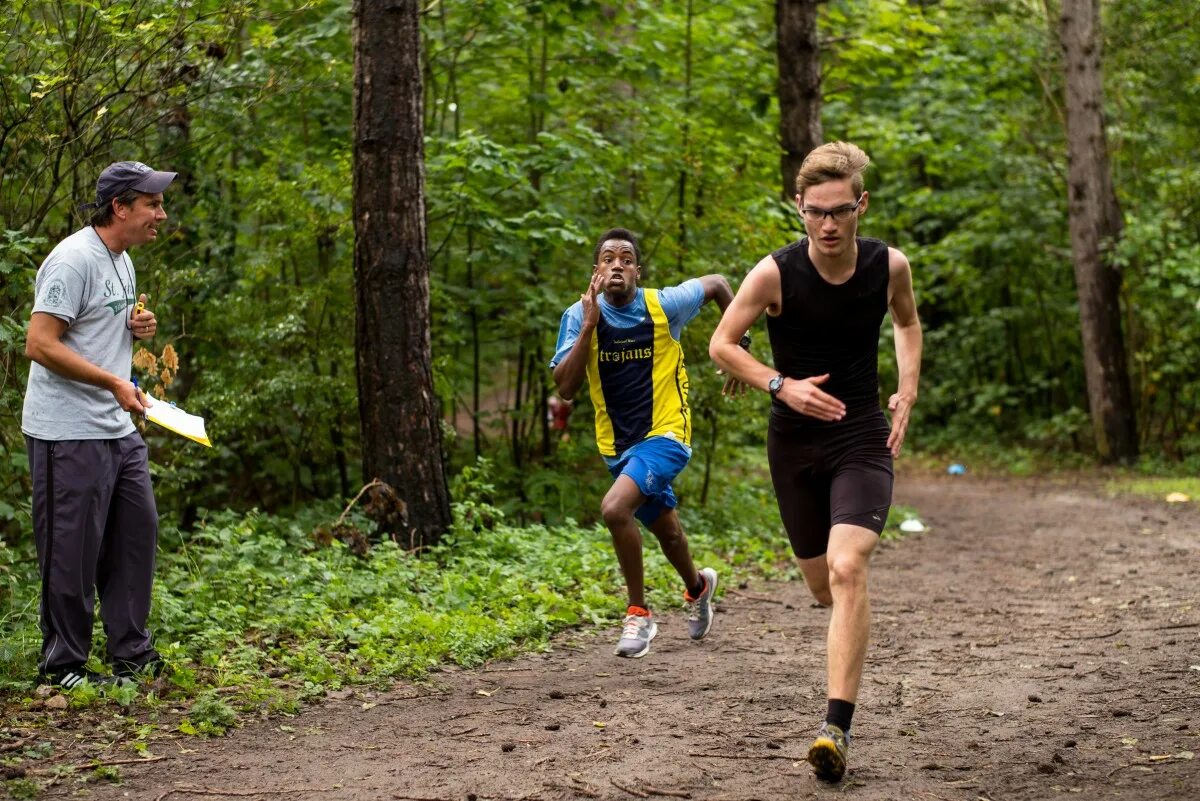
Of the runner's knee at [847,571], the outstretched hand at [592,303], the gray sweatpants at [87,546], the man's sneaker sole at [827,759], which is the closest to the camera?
the man's sneaker sole at [827,759]

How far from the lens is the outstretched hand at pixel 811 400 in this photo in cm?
492

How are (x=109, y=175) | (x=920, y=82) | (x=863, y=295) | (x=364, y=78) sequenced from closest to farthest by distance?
(x=863, y=295)
(x=109, y=175)
(x=364, y=78)
(x=920, y=82)

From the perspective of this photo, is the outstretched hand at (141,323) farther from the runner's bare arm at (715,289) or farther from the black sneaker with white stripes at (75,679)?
the runner's bare arm at (715,289)

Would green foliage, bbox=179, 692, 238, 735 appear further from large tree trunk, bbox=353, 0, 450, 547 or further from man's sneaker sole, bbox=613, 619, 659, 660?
Result: large tree trunk, bbox=353, 0, 450, 547

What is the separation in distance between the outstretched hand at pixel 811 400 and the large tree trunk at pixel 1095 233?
16138 millimetres

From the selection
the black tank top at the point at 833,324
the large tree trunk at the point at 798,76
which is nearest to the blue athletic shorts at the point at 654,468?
the black tank top at the point at 833,324

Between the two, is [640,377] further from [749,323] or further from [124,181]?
[124,181]

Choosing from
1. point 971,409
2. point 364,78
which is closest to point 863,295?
point 364,78

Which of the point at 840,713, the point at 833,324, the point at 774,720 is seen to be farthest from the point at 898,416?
the point at 774,720

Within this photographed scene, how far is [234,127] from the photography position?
10477 mm

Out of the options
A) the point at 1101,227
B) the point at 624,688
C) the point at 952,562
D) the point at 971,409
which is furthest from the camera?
the point at 971,409

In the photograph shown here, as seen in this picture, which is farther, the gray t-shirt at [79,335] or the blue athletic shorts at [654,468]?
the blue athletic shorts at [654,468]

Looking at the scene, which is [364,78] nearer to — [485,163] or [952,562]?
[485,163]

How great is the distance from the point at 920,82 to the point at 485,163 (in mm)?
14003
